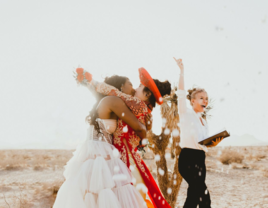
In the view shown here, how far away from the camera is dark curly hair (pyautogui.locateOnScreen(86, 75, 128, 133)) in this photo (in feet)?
7.91

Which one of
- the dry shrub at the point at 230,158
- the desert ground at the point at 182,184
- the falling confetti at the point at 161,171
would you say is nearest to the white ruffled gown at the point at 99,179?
the falling confetti at the point at 161,171

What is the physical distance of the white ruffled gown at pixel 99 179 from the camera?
2.11 meters

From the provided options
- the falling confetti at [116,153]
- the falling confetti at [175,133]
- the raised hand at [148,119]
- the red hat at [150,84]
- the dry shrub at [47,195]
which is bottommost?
the dry shrub at [47,195]

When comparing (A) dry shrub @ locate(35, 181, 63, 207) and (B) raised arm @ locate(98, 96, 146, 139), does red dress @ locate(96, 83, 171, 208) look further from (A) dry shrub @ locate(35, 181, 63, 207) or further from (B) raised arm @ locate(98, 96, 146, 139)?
(A) dry shrub @ locate(35, 181, 63, 207)

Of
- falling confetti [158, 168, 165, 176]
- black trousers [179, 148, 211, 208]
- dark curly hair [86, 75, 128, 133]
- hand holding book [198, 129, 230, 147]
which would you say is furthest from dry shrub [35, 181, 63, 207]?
dark curly hair [86, 75, 128, 133]

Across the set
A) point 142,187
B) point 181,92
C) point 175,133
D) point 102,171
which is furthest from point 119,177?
point 175,133

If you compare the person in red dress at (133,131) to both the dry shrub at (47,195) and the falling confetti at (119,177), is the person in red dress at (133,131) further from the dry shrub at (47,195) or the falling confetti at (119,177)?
the dry shrub at (47,195)

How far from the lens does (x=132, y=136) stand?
249 centimetres

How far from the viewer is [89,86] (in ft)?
8.01

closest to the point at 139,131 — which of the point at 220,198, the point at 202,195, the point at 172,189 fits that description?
the point at 202,195

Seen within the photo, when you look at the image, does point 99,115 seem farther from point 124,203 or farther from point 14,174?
point 14,174

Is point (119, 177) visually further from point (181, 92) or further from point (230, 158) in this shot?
point (230, 158)

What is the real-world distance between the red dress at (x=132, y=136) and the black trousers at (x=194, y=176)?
1490 millimetres

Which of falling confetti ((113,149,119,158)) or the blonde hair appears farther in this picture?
the blonde hair
